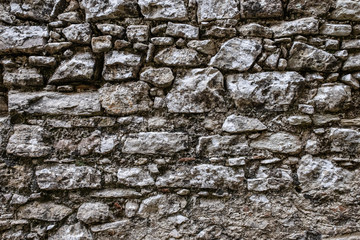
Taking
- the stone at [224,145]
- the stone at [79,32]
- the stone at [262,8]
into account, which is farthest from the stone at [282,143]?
the stone at [79,32]

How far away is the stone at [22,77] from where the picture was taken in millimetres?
1448

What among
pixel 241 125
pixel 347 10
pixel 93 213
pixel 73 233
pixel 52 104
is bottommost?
pixel 73 233

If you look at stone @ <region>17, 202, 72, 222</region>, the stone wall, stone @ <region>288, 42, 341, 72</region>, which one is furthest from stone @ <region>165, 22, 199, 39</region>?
stone @ <region>17, 202, 72, 222</region>

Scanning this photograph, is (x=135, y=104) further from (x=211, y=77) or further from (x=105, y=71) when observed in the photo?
(x=211, y=77)

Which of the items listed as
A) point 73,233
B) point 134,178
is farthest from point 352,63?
A: point 73,233

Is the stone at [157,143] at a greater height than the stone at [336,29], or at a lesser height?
lesser

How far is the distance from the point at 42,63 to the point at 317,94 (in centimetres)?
179

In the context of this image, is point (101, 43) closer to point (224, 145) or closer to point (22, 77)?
point (22, 77)

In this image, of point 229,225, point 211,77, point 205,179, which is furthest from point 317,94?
point 229,225

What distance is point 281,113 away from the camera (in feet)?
4.63

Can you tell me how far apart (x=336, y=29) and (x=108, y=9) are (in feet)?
4.78

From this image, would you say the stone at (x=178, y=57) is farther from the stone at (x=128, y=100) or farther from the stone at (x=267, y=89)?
the stone at (x=267, y=89)

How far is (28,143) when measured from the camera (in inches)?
56.7

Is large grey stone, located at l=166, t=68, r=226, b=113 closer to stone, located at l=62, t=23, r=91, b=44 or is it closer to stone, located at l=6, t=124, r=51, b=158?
stone, located at l=62, t=23, r=91, b=44
